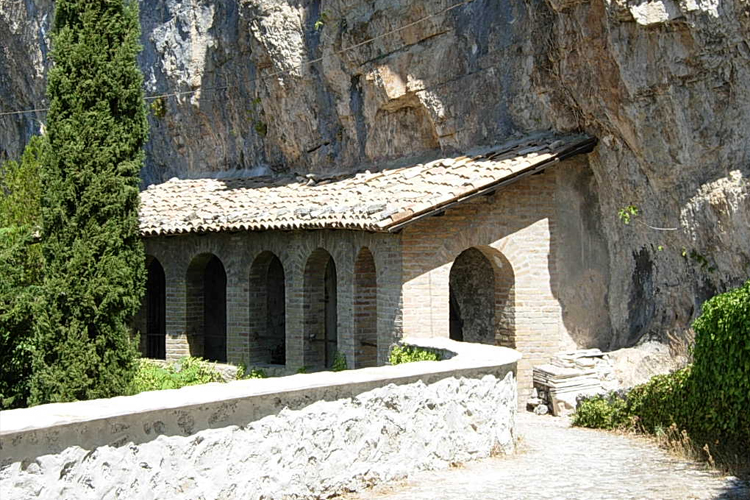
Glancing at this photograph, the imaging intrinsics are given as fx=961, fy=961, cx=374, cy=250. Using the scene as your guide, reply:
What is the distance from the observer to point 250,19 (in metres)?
21.2

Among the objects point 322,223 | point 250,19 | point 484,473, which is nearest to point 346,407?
point 484,473

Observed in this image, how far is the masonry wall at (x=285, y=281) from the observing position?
1538 centimetres

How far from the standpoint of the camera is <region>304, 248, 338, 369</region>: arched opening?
17.7 metres

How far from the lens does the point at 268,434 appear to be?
8008 millimetres

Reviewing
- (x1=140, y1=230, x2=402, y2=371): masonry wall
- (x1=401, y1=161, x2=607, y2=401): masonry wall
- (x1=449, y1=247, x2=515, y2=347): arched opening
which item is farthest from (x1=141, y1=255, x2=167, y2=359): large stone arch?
(x1=401, y1=161, x2=607, y2=401): masonry wall

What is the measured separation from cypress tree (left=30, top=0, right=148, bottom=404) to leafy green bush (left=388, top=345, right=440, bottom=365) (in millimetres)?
3818

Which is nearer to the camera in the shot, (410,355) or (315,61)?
(410,355)

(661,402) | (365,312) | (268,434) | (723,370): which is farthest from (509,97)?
(268,434)

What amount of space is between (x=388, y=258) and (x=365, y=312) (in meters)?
1.52

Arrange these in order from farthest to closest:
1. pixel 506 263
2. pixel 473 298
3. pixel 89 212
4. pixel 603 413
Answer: pixel 473 298 < pixel 506 263 < pixel 89 212 < pixel 603 413

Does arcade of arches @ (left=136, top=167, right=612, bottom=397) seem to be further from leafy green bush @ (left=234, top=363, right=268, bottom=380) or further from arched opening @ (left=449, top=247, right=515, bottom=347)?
leafy green bush @ (left=234, top=363, right=268, bottom=380)

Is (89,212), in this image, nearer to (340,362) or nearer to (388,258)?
(388,258)

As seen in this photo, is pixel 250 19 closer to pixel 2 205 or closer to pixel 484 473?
pixel 2 205

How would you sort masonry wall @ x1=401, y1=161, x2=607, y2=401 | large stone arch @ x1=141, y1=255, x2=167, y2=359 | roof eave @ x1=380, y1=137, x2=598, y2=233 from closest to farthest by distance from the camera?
roof eave @ x1=380, y1=137, x2=598, y2=233
masonry wall @ x1=401, y1=161, x2=607, y2=401
large stone arch @ x1=141, y1=255, x2=167, y2=359
